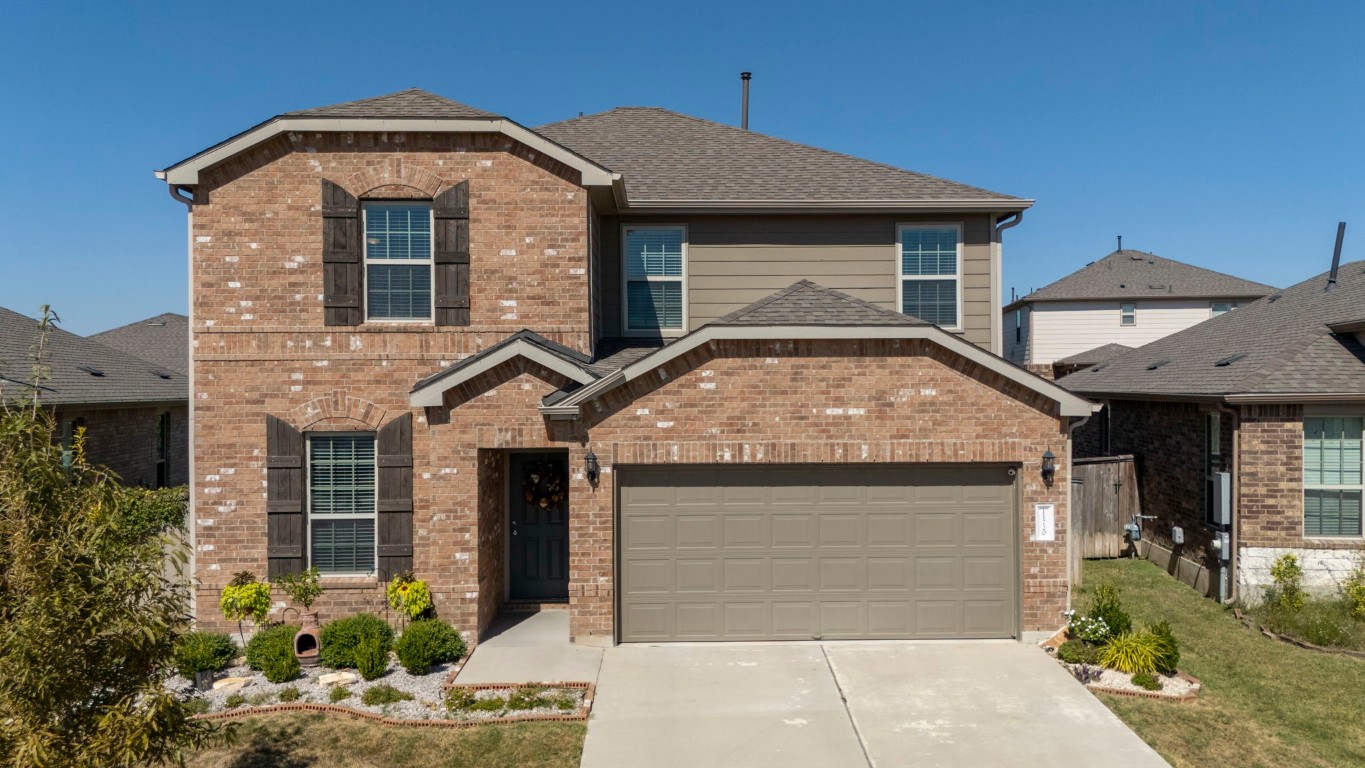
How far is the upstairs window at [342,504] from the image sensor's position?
978cm

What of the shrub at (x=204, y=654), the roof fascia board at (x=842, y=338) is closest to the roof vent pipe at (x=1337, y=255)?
the roof fascia board at (x=842, y=338)

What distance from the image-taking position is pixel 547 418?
940 centimetres

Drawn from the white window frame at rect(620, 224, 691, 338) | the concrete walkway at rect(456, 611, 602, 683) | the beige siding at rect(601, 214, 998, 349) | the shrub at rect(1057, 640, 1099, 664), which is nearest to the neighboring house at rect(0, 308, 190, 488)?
the concrete walkway at rect(456, 611, 602, 683)

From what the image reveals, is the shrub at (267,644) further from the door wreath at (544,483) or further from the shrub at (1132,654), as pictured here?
the shrub at (1132,654)

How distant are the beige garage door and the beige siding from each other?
343cm

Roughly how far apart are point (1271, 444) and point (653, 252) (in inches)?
370

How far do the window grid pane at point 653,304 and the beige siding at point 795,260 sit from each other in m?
0.20

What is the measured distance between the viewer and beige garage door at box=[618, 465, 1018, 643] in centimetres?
956

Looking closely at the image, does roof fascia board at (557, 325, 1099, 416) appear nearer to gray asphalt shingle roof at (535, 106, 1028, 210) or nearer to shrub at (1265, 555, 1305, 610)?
gray asphalt shingle roof at (535, 106, 1028, 210)

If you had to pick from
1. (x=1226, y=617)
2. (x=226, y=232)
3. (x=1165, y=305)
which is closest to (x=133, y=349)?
(x=226, y=232)

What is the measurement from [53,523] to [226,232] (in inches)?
248

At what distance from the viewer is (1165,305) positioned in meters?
30.2

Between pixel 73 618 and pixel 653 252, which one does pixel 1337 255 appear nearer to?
pixel 653 252

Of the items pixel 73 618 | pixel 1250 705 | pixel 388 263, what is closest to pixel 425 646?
pixel 73 618
